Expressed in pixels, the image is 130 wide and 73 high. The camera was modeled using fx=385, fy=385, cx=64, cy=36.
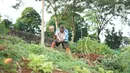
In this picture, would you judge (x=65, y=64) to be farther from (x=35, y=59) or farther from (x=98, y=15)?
(x=98, y=15)

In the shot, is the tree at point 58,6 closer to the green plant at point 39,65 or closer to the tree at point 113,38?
the tree at point 113,38

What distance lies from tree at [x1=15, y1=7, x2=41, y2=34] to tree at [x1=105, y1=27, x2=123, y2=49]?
8.08 metres

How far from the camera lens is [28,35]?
2438 centimetres

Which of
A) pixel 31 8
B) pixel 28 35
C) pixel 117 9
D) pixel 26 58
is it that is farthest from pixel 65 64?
pixel 117 9

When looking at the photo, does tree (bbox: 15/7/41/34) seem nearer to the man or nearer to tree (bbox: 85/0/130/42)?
tree (bbox: 85/0/130/42)

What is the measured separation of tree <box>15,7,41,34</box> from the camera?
1282 inches

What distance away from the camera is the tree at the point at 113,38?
3834cm

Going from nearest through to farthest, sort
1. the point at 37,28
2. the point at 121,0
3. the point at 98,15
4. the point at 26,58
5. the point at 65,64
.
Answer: the point at 26,58, the point at 65,64, the point at 37,28, the point at 121,0, the point at 98,15

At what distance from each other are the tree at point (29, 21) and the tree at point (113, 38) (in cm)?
808

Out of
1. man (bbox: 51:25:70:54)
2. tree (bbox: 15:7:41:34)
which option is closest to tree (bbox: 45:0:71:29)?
tree (bbox: 15:7:41:34)

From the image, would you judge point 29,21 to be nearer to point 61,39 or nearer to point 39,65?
point 61,39

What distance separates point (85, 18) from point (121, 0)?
15.1 feet

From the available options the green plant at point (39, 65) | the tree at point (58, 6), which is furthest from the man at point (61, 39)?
the tree at point (58, 6)

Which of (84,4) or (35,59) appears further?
(84,4)
